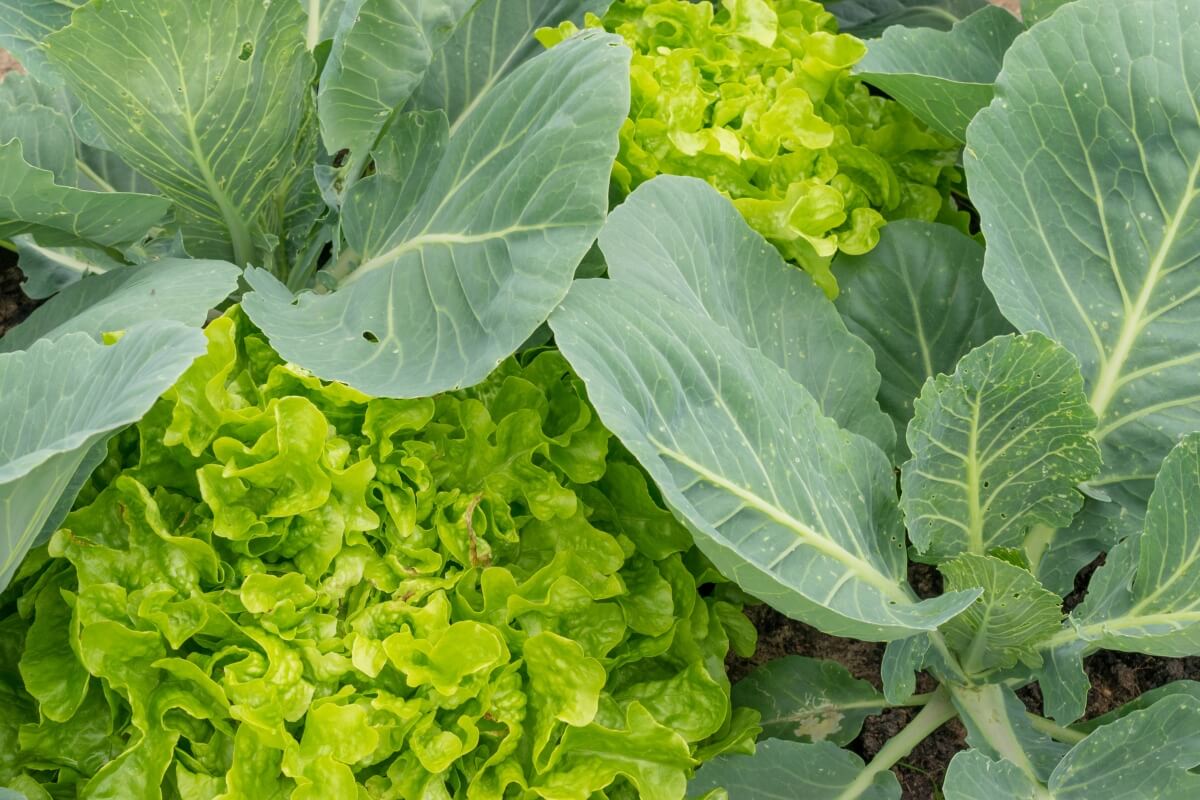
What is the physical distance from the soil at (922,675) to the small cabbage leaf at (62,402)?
2.71ft

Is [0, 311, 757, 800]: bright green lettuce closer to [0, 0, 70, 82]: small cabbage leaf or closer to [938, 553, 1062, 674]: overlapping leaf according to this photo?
[938, 553, 1062, 674]: overlapping leaf

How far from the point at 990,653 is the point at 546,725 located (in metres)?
0.49

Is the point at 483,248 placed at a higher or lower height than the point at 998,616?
higher

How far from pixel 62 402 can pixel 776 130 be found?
811 millimetres

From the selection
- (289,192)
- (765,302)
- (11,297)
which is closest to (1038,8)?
(765,302)

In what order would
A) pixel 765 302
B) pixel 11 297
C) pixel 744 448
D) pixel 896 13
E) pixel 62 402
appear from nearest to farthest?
1. pixel 62 402
2. pixel 744 448
3. pixel 765 302
4. pixel 11 297
5. pixel 896 13

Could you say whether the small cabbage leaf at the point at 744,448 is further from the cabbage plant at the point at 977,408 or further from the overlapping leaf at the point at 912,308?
the overlapping leaf at the point at 912,308

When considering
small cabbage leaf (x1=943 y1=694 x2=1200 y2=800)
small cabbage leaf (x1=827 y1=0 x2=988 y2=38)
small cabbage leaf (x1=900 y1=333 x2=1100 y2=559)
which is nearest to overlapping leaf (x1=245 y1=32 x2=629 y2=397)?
small cabbage leaf (x1=900 y1=333 x2=1100 y2=559)

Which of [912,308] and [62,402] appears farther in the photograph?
[912,308]

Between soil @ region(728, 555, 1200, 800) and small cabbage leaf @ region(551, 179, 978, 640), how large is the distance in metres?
0.36

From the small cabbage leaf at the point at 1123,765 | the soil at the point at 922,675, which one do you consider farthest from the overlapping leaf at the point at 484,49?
the small cabbage leaf at the point at 1123,765

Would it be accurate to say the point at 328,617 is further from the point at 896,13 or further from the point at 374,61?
the point at 896,13

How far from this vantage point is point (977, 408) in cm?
110

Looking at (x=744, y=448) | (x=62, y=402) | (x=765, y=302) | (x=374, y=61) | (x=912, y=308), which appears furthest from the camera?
(x=912, y=308)
